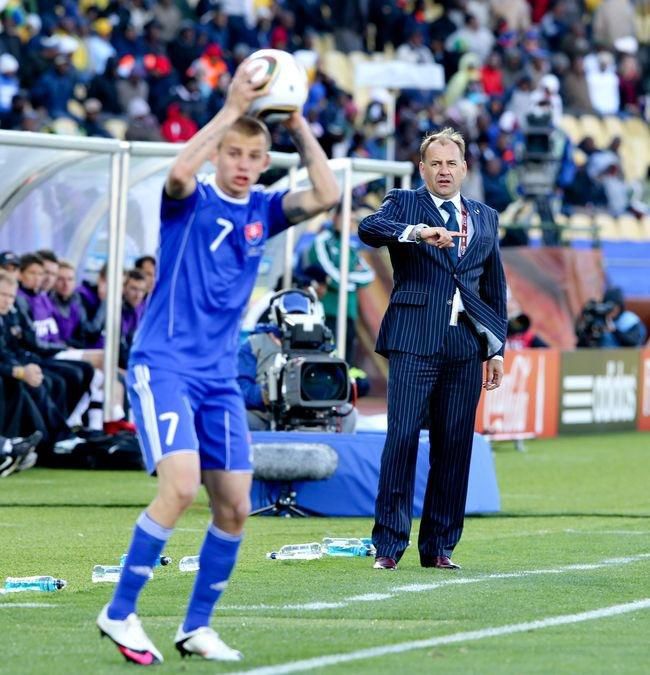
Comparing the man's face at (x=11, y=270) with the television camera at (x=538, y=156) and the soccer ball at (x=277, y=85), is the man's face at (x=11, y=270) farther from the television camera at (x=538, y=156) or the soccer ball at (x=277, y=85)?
the television camera at (x=538, y=156)

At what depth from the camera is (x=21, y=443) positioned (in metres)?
14.4

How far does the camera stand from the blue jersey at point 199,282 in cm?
650

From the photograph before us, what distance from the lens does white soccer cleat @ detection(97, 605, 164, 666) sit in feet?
20.7

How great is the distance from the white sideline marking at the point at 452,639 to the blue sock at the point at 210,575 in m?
0.39

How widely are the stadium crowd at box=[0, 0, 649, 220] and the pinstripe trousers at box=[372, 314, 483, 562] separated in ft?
38.6

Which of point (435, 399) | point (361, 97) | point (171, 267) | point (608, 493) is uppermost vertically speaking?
point (361, 97)

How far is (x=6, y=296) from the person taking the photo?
1523 cm

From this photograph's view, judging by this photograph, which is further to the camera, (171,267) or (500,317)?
(500,317)

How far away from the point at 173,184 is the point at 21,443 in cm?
835

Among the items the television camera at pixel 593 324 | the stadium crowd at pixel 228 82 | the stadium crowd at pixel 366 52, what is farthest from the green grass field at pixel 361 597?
the stadium crowd at pixel 366 52

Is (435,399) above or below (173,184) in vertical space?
below

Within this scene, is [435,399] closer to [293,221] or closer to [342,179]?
[293,221]

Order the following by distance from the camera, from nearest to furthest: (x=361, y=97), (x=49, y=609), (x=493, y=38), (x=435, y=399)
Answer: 1. (x=49, y=609)
2. (x=435, y=399)
3. (x=361, y=97)
4. (x=493, y=38)

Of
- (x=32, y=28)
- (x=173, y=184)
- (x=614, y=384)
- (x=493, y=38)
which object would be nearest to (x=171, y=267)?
(x=173, y=184)
